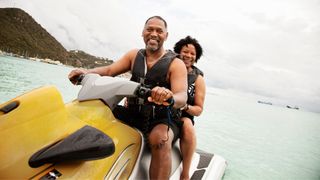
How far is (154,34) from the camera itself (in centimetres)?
217

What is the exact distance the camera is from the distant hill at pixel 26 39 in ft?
344

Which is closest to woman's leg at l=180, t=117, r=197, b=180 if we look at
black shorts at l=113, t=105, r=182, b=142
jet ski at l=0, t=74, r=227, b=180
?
black shorts at l=113, t=105, r=182, b=142

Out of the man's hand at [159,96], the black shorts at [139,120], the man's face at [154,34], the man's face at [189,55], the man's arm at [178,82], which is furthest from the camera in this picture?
the man's face at [189,55]

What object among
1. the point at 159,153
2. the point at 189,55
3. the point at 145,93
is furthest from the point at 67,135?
the point at 189,55

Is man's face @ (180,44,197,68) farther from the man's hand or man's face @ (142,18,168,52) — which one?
the man's hand

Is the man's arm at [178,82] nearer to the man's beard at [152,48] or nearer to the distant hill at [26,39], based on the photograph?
the man's beard at [152,48]

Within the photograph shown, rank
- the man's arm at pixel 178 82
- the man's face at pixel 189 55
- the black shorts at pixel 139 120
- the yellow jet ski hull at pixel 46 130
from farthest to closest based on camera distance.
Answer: the man's face at pixel 189 55 → the black shorts at pixel 139 120 → the man's arm at pixel 178 82 → the yellow jet ski hull at pixel 46 130

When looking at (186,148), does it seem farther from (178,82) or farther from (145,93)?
(145,93)

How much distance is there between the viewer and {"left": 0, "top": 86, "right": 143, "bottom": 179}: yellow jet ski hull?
116 centimetres

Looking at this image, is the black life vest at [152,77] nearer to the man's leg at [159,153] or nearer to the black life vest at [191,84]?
the man's leg at [159,153]

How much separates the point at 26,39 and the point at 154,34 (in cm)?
12765

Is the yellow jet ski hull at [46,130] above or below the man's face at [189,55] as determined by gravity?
below

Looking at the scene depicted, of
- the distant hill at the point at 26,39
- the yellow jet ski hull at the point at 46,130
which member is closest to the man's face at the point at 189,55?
the yellow jet ski hull at the point at 46,130

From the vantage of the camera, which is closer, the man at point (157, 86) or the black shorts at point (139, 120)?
the man at point (157, 86)
